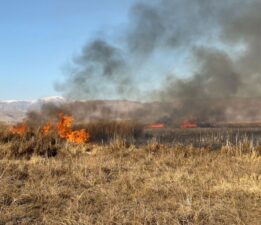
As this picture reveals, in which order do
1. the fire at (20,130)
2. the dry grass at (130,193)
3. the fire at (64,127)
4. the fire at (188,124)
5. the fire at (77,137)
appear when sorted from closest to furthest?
1. the dry grass at (130,193)
2. the fire at (20,130)
3. the fire at (77,137)
4. the fire at (64,127)
5. the fire at (188,124)

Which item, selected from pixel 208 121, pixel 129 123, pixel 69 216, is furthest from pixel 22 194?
pixel 208 121

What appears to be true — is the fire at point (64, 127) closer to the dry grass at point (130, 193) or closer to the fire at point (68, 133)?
the fire at point (68, 133)

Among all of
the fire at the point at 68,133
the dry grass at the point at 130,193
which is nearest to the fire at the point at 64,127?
the fire at the point at 68,133

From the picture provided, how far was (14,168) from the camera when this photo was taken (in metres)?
15.7

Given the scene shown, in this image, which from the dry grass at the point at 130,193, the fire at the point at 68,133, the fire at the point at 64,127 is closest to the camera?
the dry grass at the point at 130,193

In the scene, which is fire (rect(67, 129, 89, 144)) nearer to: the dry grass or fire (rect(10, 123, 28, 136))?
fire (rect(10, 123, 28, 136))

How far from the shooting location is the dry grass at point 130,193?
1005 centimetres

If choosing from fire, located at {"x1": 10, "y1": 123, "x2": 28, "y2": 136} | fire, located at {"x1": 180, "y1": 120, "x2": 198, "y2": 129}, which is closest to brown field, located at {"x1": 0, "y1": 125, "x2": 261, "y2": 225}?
fire, located at {"x1": 10, "y1": 123, "x2": 28, "y2": 136}

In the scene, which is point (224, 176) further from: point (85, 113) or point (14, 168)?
point (85, 113)

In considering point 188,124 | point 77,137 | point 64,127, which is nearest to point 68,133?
point 64,127

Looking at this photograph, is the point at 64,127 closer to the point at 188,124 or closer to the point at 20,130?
the point at 20,130

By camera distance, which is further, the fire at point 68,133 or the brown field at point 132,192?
the fire at point 68,133

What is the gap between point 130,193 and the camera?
12664 millimetres

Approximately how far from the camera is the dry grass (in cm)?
1005
